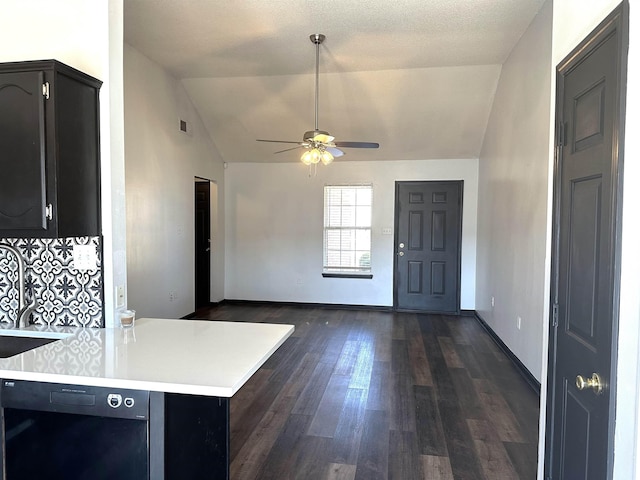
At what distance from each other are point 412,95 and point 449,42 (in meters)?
1.13

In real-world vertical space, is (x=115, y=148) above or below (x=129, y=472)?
above

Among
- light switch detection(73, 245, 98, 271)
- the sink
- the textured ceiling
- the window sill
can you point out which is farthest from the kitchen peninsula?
the window sill

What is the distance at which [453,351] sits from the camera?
445cm

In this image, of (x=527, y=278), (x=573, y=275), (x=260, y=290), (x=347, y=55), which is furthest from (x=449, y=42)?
(x=260, y=290)

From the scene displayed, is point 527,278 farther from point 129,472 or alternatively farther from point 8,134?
point 8,134

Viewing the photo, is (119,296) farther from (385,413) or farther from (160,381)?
(385,413)

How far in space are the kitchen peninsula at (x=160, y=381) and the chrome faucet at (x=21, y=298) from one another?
0.38 m

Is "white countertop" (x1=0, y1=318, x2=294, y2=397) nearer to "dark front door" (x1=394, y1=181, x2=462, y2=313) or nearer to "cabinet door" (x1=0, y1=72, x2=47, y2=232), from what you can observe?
"cabinet door" (x1=0, y1=72, x2=47, y2=232)

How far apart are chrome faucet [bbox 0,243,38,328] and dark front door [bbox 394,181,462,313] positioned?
5023 mm

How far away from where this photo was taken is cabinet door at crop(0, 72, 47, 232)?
70.1 inches

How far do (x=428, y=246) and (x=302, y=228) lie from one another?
2024 mm

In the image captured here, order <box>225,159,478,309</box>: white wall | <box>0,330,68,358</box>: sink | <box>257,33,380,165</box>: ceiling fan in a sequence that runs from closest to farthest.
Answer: <box>0,330,68,358</box>: sink
<box>257,33,380,165</box>: ceiling fan
<box>225,159,478,309</box>: white wall

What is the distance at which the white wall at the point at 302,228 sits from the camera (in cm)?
620

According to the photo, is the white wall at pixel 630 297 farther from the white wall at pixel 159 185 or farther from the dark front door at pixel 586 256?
the white wall at pixel 159 185
